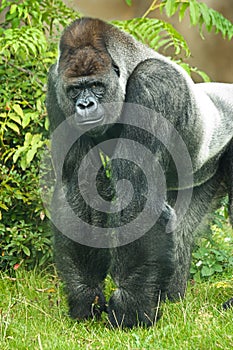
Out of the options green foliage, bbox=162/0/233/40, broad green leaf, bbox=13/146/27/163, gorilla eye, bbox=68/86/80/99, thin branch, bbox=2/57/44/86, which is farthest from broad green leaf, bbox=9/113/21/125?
green foliage, bbox=162/0/233/40

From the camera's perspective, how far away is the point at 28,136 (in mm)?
4195

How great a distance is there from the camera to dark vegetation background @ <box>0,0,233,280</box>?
4.15 m

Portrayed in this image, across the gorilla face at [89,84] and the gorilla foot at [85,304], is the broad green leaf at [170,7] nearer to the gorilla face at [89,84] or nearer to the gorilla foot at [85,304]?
the gorilla face at [89,84]

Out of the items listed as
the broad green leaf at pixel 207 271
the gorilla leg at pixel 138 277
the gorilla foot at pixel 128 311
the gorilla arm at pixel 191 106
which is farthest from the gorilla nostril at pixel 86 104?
the broad green leaf at pixel 207 271

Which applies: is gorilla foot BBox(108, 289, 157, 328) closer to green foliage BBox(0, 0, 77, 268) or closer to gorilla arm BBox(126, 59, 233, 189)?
gorilla arm BBox(126, 59, 233, 189)

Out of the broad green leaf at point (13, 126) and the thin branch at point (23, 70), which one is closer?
the broad green leaf at point (13, 126)

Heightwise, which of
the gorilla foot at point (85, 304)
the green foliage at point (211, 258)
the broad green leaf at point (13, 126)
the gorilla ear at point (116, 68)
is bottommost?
the green foliage at point (211, 258)

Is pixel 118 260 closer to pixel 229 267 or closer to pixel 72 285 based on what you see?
pixel 72 285

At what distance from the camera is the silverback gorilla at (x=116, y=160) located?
3221mm

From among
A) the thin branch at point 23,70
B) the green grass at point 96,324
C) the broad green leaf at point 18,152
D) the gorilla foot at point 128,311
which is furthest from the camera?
the thin branch at point 23,70

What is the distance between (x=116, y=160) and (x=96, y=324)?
776 millimetres

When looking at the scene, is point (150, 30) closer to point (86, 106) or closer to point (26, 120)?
point (26, 120)

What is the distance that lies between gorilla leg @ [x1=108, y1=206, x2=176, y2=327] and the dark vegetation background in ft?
3.29

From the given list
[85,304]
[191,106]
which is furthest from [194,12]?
[85,304]
